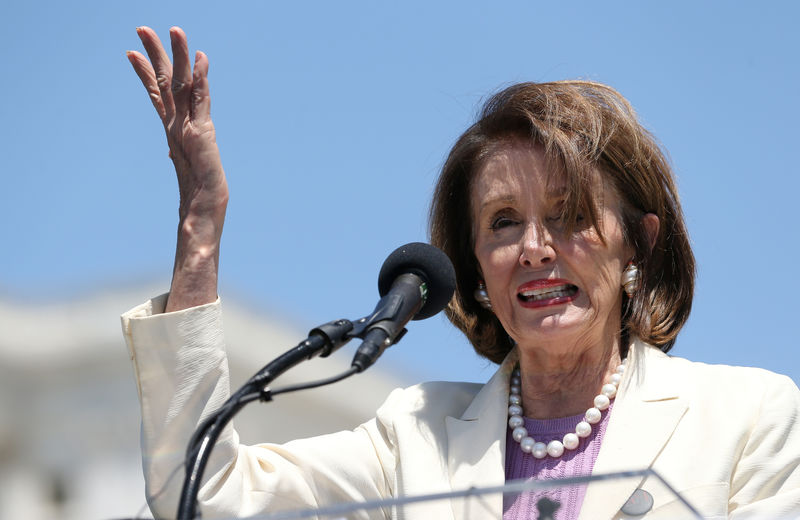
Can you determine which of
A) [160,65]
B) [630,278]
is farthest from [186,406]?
[630,278]

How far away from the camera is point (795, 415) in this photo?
315 cm

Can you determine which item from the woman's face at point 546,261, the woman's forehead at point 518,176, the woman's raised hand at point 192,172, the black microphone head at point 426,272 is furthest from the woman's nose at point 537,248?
the woman's raised hand at point 192,172

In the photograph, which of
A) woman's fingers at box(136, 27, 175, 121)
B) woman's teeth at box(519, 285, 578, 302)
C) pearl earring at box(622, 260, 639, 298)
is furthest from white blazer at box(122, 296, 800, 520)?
woman's fingers at box(136, 27, 175, 121)

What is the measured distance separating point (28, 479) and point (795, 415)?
2003 centimetres

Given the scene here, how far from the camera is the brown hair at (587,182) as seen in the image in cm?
363

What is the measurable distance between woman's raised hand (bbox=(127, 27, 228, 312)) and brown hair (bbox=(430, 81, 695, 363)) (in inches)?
40.9

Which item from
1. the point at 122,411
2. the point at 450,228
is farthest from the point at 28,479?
the point at 450,228

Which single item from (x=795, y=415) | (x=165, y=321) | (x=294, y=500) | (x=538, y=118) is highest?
(x=538, y=118)

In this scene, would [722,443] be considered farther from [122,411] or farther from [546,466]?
[122,411]

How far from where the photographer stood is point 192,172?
306cm

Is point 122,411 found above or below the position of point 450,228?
below

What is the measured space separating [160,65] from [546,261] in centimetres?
121

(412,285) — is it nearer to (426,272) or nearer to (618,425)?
(426,272)

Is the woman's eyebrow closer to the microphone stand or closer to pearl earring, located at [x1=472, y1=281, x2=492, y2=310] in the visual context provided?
pearl earring, located at [x1=472, y1=281, x2=492, y2=310]
